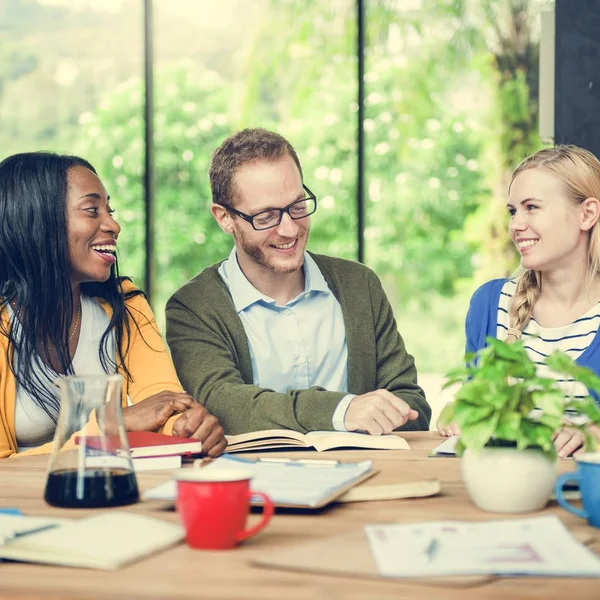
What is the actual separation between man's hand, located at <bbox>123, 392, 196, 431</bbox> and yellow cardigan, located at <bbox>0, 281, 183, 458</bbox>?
52 millimetres

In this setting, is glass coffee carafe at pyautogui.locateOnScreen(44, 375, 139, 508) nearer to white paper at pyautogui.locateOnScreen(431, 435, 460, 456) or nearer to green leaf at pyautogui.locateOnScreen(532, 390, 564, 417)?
green leaf at pyautogui.locateOnScreen(532, 390, 564, 417)

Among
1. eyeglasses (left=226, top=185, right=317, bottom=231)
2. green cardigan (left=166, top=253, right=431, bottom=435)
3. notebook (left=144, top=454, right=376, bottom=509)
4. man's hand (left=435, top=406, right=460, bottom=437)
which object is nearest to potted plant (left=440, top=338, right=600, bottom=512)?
notebook (left=144, top=454, right=376, bottom=509)

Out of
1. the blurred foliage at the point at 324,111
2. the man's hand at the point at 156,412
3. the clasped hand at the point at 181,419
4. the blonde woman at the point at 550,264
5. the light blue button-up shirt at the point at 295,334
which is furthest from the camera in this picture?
the blurred foliage at the point at 324,111

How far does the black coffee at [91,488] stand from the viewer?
50.9 inches

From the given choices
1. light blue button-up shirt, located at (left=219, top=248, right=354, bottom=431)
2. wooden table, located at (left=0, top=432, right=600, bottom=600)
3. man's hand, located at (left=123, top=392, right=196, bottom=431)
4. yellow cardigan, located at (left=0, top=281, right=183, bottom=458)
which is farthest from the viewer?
light blue button-up shirt, located at (left=219, top=248, right=354, bottom=431)

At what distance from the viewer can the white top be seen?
206 cm

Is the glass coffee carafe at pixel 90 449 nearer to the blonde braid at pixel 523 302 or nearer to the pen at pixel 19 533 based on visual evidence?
the pen at pixel 19 533

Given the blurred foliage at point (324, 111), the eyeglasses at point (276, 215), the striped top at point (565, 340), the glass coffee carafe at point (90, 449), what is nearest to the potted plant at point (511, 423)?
the glass coffee carafe at point (90, 449)

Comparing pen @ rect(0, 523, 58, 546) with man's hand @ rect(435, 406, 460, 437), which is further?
man's hand @ rect(435, 406, 460, 437)

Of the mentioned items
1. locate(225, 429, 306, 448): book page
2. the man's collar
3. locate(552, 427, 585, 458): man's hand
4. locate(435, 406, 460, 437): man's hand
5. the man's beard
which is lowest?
locate(435, 406, 460, 437): man's hand

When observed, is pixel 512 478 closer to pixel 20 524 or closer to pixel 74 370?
pixel 20 524

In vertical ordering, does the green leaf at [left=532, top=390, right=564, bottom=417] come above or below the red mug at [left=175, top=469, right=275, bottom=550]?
above

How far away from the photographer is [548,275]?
246 centimetres

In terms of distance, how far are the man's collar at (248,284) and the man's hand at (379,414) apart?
57 centimetres
